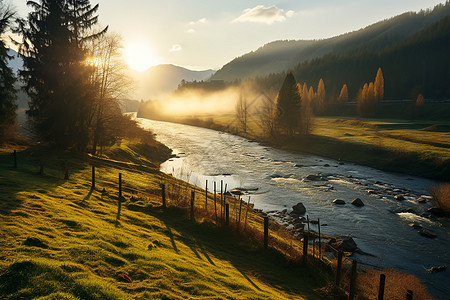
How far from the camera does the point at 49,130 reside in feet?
114

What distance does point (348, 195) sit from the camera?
38.6 m

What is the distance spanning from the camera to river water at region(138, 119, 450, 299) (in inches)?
917

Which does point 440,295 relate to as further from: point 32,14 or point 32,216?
point 32,14

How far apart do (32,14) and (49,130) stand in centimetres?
1477

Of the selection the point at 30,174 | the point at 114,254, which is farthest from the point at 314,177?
the point at 30,174

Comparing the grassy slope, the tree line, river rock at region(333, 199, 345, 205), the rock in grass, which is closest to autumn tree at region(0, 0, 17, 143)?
the tree line

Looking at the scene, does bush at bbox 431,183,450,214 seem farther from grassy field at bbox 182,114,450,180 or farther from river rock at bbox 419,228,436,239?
grassy field at bbox 182,114,450,180

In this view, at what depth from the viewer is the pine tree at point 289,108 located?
8250 cm

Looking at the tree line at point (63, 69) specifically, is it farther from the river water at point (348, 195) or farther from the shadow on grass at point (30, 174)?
the river water at point (348, 195)

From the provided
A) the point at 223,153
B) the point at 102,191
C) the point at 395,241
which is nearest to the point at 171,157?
the point at 223,153

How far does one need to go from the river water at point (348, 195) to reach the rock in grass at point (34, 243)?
22.8 m

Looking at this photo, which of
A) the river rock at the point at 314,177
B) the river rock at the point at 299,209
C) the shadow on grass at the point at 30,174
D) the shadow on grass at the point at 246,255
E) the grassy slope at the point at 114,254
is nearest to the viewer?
the grassy slope at the point at 114,254

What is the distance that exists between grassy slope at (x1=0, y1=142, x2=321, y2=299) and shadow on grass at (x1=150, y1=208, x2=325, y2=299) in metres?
0.07

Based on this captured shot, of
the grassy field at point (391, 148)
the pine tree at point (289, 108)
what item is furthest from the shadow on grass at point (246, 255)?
the pine tree at point (289, 108)
